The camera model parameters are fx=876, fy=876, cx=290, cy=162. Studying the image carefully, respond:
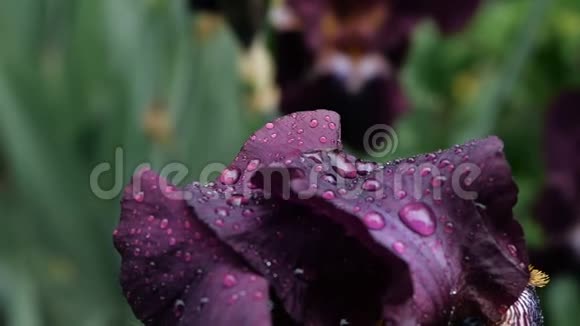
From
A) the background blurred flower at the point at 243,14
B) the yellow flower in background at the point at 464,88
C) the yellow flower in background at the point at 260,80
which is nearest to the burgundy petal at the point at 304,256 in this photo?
the background blurred flower at the point at 243,14

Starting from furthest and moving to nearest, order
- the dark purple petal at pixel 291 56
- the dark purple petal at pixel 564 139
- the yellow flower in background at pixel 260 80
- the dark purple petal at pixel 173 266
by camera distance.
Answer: the dark purple petal at pixel 564 139 → the dark purple petal at pixel 291 56 → the yellow flower in background at pixel 260 80 → the dark purple petal at pixel 173 266

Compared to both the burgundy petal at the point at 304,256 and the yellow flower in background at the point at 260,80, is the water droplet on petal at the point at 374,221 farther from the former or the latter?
the yellow flower in background at the point at 260,80

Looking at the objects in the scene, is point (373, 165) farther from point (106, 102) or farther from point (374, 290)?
point (106, 102)

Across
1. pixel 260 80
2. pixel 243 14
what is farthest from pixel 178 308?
pixel 260 80

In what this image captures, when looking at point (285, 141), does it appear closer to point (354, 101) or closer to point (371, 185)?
point (371, 185)

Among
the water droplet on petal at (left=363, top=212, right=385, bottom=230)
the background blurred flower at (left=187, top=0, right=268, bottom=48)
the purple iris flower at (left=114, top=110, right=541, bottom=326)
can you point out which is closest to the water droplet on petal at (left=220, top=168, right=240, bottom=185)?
the purple iris flower at (left=114, top=110, right=541, bottom=326)

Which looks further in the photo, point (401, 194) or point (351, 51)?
point (351, 51)
